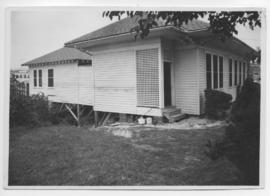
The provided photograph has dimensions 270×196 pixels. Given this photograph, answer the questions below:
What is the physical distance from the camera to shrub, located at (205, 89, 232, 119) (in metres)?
3.30

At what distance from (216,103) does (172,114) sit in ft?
2.47

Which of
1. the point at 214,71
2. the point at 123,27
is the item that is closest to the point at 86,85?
the point at 123,27

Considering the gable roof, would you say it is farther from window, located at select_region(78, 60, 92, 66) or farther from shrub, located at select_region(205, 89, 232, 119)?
shrub, located at select_region(205, 89, 232, 119)

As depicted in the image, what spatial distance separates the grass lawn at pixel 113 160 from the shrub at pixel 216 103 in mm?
387

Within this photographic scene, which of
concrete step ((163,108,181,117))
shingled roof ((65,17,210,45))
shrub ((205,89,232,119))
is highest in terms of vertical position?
shingled roof ((65,17,210,45))

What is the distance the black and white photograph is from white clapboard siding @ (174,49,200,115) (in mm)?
189

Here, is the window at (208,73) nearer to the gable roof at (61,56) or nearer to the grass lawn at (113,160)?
the grass lawn at (113,160)

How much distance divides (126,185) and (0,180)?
1.67 meters

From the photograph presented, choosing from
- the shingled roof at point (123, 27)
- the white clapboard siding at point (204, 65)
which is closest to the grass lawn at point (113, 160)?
the white clapboard siding at point (204, 65)

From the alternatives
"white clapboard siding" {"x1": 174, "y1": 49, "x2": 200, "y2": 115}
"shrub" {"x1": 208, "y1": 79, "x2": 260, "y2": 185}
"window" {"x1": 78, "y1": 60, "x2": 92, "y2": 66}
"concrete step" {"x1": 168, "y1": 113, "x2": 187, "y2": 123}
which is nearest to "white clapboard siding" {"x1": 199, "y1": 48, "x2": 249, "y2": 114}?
"white clapboard siding" {"x1": 174, "y1": 49, "x2": 200, "y2": 115}

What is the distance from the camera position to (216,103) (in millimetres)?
3666

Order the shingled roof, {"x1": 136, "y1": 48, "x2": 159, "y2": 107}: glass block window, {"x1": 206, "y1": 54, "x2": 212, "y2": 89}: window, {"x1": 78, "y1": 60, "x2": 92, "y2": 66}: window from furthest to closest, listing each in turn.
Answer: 1. {"x1": 136, "y1": 48, "x2": 159, "y2": 107}: glass block window
2. {"x1": 78, "y1": 60, "x2": 92, "y2": 66}: window
3. {"x1": 206, "y1": 54, "x2": 212, "y2": 89}: window
4. the shingled roof

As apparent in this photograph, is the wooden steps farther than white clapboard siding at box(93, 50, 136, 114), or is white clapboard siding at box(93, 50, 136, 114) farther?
white clapboard siding at box(93, 50, 136, 114)
